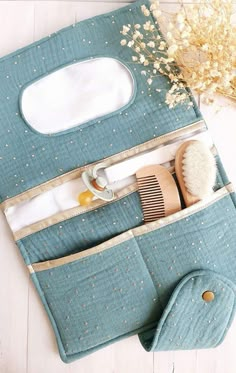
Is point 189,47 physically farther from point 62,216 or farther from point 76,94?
point 62,216

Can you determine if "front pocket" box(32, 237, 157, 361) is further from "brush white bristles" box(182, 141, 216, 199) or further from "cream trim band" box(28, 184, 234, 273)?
"brush white bristles" box(182, 141, 216, 199)

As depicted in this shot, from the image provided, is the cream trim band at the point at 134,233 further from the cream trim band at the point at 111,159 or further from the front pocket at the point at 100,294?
the cream trim band at the point at 111,159

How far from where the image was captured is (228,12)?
1004 millimetres

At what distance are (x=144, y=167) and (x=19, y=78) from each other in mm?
312

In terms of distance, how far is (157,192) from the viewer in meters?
1.07

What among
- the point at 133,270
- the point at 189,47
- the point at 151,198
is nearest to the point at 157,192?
the point at 151,198

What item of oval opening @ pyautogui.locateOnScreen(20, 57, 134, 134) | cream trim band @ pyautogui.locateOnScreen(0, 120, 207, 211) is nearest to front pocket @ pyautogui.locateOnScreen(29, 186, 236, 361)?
cream trim band @ pyautogui.locateOnScreen(0, 120, 207, 211)

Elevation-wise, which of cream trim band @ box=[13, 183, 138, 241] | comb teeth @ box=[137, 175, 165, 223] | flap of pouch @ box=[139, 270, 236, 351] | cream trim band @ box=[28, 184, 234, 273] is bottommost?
flap of pouch @ box=[139, 270, 236, 351]

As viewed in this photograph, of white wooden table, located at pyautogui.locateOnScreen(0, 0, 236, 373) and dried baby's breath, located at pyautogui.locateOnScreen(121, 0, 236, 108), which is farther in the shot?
white wooden table, located at pyautogui.locateOnScreen(0, 0, 236, 373)

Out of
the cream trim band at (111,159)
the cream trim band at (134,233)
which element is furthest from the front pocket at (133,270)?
the cream trim band at (111,159)

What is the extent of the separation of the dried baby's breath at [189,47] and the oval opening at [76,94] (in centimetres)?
6

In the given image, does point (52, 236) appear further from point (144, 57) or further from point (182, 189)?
point (144, 57)

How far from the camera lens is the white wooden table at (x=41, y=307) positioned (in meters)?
1.12

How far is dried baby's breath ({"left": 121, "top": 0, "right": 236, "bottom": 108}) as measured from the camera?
101 centimetres
